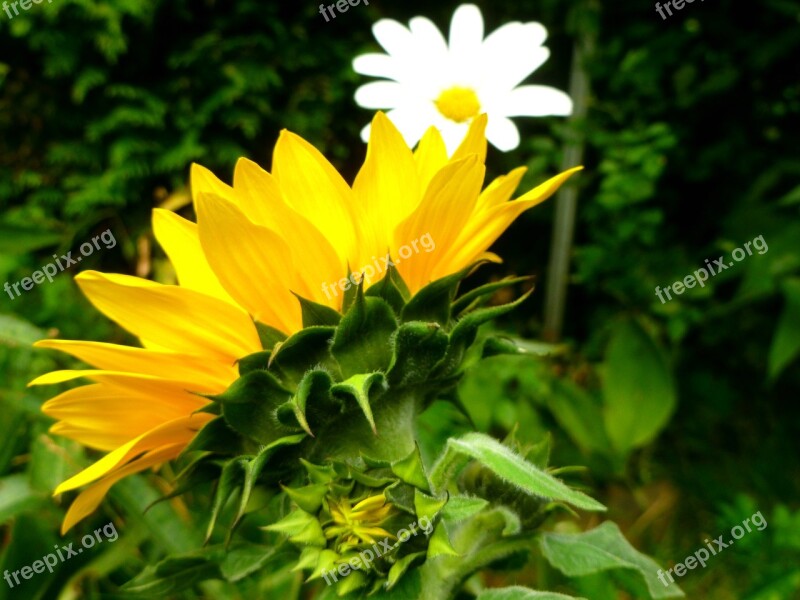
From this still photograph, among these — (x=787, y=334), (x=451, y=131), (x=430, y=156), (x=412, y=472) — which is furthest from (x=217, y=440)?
(x=787, y=334)

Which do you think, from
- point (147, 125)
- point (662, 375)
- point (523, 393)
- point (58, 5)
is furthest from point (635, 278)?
point (58, 5)

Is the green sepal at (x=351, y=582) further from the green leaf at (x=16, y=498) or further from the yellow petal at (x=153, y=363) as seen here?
the green leaf at (x=16, y=498)

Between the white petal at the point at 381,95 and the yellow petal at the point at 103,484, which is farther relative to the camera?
the white petal at the point at 381,95

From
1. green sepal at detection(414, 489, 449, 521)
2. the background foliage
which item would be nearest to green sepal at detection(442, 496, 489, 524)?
green sepal at detection(414, 489, 449, 521)

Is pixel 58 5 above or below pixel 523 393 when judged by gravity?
above

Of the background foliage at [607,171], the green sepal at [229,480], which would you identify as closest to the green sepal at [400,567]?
the green sepal at [229,480]

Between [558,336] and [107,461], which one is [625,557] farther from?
[558,336]

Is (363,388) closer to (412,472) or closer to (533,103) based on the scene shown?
(412,472)

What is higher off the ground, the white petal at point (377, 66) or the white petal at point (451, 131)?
the white petal at point (377, 66)
